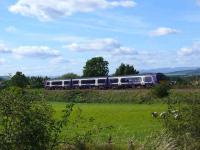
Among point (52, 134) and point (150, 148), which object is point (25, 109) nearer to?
point (52, 134)

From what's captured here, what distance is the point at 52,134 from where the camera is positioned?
9258mm

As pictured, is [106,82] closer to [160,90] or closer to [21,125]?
[160,90]

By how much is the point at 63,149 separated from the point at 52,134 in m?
1.53

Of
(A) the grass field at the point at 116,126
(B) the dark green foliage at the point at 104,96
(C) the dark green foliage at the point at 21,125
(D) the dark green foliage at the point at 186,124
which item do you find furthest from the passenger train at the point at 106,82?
(C) the dark green foliage at the point at 21,125

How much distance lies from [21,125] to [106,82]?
8664 cm

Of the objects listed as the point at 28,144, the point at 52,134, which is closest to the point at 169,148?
the point at 52,134

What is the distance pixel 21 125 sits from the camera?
847 cm

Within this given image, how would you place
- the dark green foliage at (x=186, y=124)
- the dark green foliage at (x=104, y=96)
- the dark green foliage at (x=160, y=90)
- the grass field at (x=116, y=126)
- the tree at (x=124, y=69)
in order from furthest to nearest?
the tree at (x=124, y=69) < the dark green foliage at (x=104, y=96) < the dark green foliage at (x=160, y=90) < the grass field at (x=116, y=126) < the dark green foliage at (x=186, y=124)

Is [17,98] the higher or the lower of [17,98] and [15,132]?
the higher

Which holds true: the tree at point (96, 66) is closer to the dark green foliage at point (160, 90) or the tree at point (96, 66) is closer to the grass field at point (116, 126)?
the dark green foliage at point (160, 90)

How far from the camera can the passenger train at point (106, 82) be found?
85506 millimetres

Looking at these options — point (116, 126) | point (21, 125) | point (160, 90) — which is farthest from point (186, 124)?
point (160, 90)

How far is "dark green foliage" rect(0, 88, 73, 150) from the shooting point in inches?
332

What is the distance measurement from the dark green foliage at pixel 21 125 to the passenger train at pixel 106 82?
7474 cm
